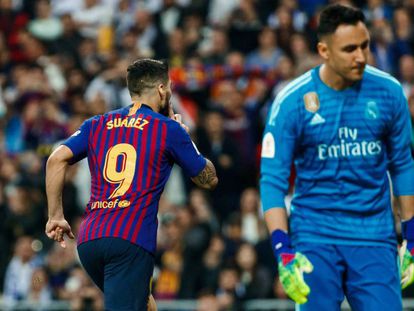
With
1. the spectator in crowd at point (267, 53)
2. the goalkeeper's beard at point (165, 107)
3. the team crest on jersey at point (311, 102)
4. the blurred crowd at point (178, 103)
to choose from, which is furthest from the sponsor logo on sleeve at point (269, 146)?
the spectator in crowd at point (267, 53)

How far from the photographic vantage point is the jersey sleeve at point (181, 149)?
679 cm

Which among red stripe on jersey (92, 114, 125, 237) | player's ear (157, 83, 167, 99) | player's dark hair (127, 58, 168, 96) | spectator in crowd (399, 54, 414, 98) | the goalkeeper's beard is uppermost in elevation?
spectator in crowd (399, 54, 414, 98)

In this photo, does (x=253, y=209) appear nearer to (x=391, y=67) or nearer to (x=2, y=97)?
(x=391, y=67)

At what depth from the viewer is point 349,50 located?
6.43 meters

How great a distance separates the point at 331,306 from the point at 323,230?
18.7 inches

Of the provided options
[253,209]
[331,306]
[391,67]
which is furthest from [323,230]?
[391,67]

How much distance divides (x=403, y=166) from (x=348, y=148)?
1.30ft

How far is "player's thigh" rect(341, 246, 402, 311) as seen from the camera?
6328mm

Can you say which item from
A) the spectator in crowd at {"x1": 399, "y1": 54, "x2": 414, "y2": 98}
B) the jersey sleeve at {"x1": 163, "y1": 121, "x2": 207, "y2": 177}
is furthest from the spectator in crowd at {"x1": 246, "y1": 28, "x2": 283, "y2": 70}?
the jersey sleeve at {"x1": 163, "y1": 121, "x2": 207, "y2": 177}

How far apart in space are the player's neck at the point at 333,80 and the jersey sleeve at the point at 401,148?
334mm

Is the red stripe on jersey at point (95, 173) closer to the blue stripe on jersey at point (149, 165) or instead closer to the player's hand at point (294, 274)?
the blue stripe on jersey at point (149, 165)

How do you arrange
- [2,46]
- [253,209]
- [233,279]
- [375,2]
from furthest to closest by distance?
[2,46] < [375,2] < [253,209] < [233,279]

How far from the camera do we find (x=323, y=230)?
6496 millimetres

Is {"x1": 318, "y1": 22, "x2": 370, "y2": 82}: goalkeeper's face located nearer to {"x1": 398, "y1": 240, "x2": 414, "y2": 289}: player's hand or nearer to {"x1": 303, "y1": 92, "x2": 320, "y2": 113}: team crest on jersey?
{"x1": 303, "y1": 92, "x2": 320, "y2": 113}: team crest on jersey
